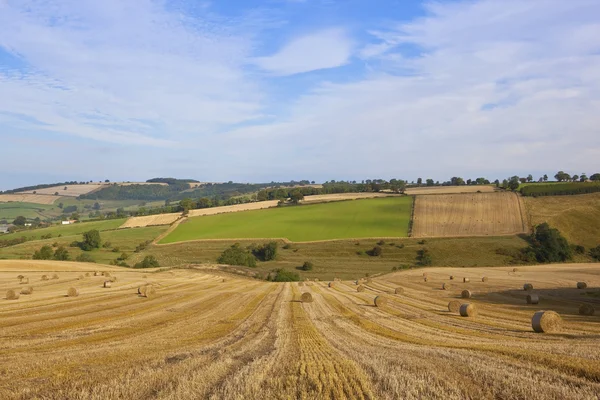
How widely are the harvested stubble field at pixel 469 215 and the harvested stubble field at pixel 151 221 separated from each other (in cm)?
6273

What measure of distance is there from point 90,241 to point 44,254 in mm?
10981

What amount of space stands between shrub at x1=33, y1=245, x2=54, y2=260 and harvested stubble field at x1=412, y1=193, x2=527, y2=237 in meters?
68.7

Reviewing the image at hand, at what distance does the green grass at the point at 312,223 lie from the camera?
8919 centimetres

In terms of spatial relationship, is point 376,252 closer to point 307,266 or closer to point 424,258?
point 424,258

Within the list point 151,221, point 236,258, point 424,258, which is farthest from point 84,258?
point 424,258

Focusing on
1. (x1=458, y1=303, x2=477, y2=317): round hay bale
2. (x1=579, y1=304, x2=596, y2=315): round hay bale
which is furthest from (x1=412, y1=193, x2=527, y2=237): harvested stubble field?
(x1=458, y1=303, x2=477, y2=317): round hay bale

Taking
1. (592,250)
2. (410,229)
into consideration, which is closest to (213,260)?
(410,229)

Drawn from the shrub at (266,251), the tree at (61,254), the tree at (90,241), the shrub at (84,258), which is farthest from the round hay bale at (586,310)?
the tree at (90,241)

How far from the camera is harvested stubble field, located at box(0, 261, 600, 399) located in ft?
25.8

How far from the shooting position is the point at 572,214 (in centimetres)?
8469

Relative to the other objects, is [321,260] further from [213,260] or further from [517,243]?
[517,243]

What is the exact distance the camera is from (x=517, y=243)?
240ft

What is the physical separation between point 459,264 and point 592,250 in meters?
24.8

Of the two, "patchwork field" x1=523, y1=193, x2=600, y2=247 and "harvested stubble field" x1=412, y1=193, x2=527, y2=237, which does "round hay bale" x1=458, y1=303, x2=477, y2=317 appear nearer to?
"harvested stubble field" x1=412, y1=193, x2=527, y2=237
